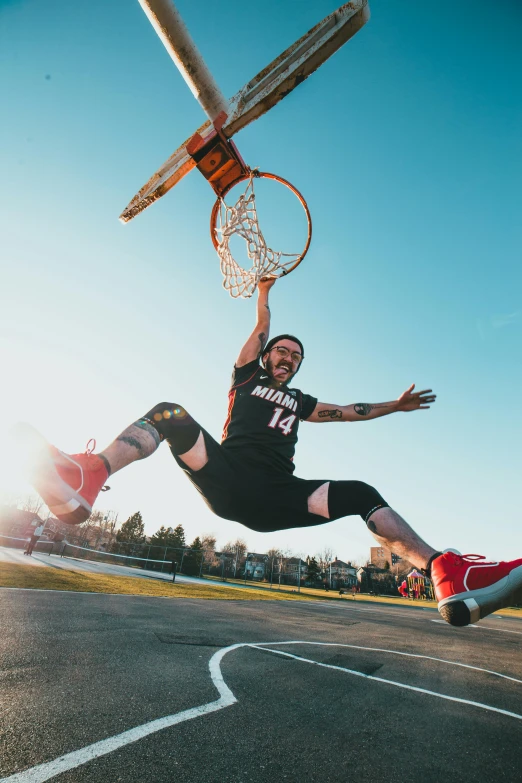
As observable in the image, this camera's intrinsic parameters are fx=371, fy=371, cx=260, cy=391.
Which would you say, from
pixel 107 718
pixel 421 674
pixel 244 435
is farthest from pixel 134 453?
pixel 421 674

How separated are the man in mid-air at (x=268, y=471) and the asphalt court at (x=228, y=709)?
183 centimetres

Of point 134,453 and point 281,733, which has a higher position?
point 134,453

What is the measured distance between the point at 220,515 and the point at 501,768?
3.54 metres

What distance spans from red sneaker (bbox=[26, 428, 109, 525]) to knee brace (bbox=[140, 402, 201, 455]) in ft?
1.61

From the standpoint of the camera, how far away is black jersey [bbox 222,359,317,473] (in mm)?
3406

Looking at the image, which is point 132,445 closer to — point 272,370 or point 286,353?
point 272,370

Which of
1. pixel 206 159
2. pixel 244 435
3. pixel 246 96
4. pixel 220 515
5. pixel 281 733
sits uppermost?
pixel 246 96

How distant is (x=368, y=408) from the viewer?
445cm

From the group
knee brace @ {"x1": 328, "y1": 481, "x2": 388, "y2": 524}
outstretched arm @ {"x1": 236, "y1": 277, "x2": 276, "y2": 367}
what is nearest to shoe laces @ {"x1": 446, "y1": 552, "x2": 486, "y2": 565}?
knee brace @ {"x1": 328, "y1": 481, "x2": 388, "y2": 524}

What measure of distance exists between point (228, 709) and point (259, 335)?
4.05 metres

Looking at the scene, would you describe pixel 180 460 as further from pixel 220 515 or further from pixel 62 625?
pixel 62 625

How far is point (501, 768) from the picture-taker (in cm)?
347

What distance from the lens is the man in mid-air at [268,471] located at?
7.44 feet

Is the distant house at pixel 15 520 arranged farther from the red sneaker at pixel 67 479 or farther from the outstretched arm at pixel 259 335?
the red sneaker at pixel 67 479
